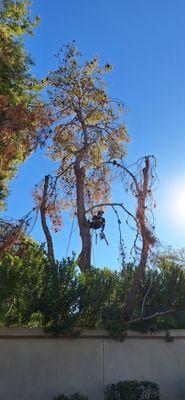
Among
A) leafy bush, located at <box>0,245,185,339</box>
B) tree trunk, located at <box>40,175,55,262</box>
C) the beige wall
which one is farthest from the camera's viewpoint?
tree trunk, located at <box>40,175,55,262</box>

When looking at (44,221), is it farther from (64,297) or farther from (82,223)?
(64,297)

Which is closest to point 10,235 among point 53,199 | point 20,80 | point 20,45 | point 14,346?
point 53,199

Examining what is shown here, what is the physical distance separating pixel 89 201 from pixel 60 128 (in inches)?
97.1

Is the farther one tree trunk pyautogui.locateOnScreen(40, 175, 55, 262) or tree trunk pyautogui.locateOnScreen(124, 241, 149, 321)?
tree trunk pyautogui.locateOnScreen(40, 175, 55, 262)

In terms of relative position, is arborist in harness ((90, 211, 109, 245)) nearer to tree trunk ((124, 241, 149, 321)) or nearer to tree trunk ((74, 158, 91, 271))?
tree trunk ((74, 158, 91, 271))

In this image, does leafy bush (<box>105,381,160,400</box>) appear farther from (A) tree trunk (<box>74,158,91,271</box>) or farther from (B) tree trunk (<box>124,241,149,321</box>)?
(A) tree trunk (<box>74,158,91,271</box>)

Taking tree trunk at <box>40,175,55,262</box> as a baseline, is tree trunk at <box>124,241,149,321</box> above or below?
below

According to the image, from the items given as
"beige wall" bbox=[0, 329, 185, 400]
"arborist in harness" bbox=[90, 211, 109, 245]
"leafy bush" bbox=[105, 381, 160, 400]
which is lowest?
"leafy bush" bbox=[105, 381, 160, 400]

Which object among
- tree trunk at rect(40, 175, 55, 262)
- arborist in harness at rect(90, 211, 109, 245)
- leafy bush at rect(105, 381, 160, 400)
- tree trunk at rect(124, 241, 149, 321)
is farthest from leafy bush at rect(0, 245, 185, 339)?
tree trunk at rect(40, 175, 55, 262)

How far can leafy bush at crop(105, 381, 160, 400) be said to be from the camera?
1106cm

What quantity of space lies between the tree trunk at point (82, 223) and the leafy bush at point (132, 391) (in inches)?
148

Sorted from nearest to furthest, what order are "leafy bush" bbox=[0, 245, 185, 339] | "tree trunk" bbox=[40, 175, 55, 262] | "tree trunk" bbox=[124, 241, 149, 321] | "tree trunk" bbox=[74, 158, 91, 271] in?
1. "leafy bush" bbox=[0, 245, 185, 339]
2. "tree trunk" bbox=[124, 241, 149, 321]
3. "tree trunk" bbox=[40, 175, 55, 262]
4. "tree trunk" bbox=[74, 158, 91, 271]

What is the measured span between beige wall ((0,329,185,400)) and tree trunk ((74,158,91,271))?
2.66 meters

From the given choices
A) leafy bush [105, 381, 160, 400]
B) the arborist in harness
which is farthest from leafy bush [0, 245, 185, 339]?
the arborist in harness
